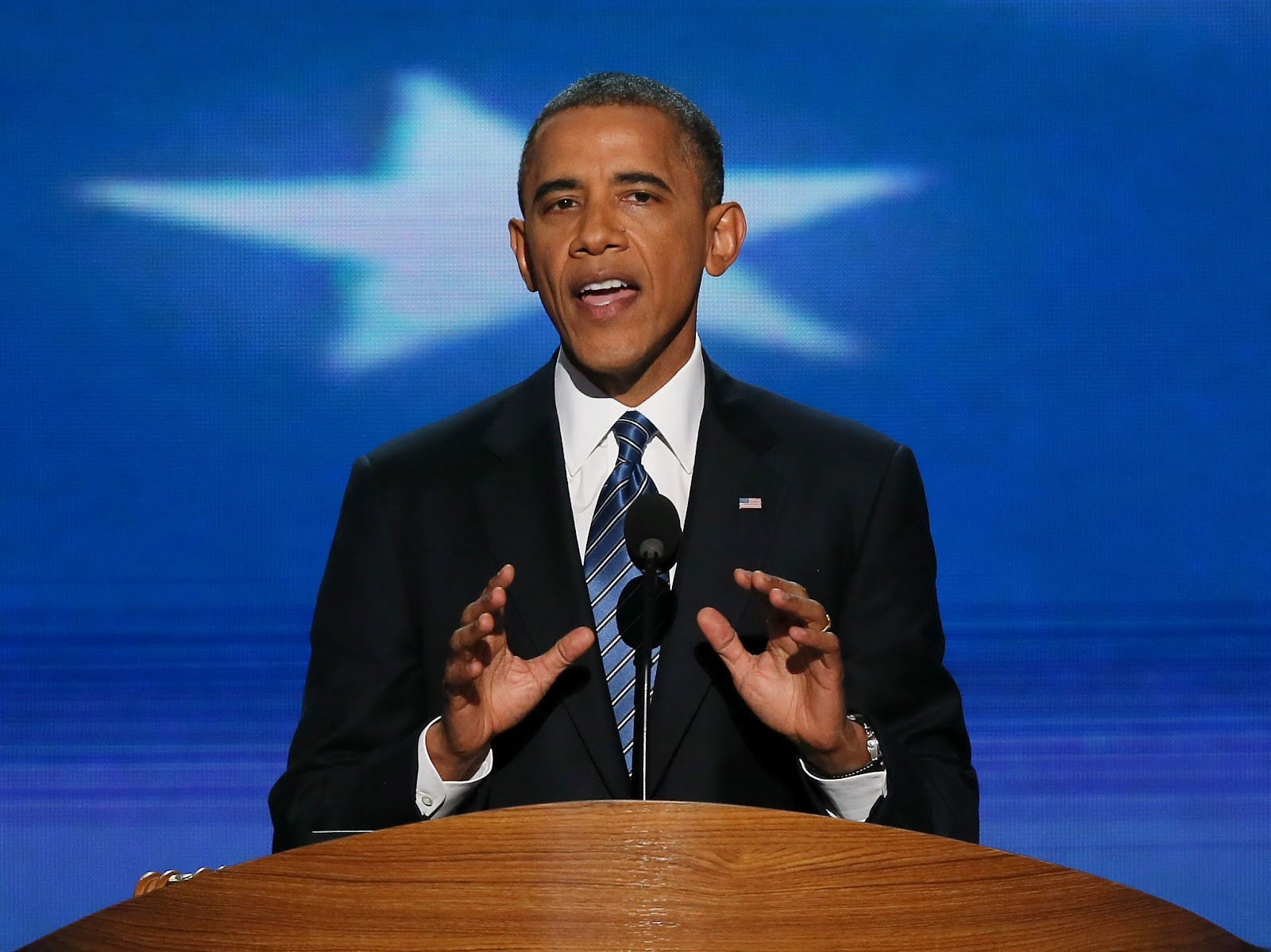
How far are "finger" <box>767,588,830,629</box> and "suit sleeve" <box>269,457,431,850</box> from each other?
45 cm

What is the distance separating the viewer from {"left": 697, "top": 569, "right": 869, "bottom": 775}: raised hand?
1.42 m

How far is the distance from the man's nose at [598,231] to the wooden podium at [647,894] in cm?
87

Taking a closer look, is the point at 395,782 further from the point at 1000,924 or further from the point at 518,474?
the point at 1000,924

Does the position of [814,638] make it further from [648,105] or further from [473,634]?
[648,105]

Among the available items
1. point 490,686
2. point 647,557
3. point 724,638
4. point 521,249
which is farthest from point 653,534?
point 521,249

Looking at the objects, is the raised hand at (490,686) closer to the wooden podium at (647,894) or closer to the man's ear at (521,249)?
the wooden podium at (647,894)

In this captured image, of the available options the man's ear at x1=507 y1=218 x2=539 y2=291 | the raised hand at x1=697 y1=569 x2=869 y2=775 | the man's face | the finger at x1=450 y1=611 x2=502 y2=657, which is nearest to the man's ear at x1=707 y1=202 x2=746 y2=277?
the man's face

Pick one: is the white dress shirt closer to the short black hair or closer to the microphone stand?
the short black hair

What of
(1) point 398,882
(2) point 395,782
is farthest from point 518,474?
(1) point 398,882

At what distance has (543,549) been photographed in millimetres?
1784

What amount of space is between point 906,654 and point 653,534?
0.50m

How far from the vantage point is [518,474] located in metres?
1.86

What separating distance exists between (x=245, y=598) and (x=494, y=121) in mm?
1149

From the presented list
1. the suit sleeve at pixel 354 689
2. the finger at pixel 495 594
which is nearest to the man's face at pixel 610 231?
the suit sleeve at pixel 354 689
